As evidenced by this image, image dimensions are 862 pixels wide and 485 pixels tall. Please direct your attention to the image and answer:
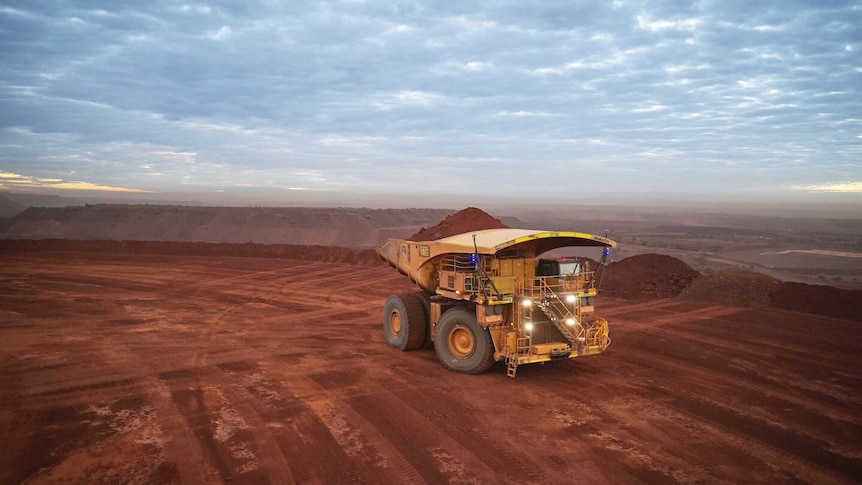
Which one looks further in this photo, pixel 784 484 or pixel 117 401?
pixel 117 401

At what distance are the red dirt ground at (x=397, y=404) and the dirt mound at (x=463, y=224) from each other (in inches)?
531

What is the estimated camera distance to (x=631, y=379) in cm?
1094

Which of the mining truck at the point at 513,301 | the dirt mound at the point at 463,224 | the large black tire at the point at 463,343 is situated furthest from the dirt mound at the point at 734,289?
the large black tire at the point at 463,343

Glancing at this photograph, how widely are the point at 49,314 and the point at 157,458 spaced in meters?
13.4

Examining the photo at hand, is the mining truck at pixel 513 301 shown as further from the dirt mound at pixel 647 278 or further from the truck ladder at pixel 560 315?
the dirt mound at pixel 647 278

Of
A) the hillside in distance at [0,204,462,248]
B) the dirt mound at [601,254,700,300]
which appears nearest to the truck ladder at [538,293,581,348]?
the dirt mound at [601,254,700,300]

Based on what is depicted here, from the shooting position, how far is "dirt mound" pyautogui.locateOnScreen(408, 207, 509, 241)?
30.2m

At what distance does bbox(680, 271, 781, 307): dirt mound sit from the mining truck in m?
10.8

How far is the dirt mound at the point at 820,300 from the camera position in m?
16.8

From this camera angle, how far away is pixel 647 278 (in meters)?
22.0

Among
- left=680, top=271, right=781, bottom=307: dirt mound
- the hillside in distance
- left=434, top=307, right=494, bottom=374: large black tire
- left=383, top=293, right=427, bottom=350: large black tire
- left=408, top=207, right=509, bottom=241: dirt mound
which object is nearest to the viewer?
left=434, top=307, right=494, bottom=374: large black tire

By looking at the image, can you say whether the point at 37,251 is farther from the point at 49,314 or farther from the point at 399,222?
the point at 399,222

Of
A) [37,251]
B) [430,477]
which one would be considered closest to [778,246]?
[430,477]

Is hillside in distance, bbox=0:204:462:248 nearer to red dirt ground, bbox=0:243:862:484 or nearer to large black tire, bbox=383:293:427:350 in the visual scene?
red dirt ground, bbox=0:243:862:484
